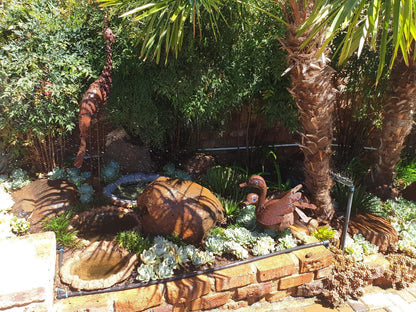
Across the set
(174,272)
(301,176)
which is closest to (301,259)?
(174,272)

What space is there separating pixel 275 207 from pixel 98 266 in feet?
6.70

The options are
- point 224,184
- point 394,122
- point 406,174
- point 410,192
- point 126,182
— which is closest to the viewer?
point 394,122

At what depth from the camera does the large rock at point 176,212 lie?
139 inches

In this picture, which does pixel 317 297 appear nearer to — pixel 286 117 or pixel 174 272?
pixel 174 272

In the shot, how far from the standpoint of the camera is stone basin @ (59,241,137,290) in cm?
298

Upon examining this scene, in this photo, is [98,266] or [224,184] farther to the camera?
[224,184]

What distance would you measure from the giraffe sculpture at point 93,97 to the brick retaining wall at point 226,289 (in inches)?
63.4

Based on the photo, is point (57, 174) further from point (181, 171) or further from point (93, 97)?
point (181, 171)

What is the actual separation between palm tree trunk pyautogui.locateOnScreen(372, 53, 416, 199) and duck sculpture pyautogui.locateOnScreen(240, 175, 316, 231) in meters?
1.99

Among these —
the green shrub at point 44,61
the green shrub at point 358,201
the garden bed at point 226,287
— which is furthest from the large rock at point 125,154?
the green shrub at point 358,201

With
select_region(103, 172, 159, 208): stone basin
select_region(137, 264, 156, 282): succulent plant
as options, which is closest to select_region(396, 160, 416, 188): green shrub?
select_region(103, 172, 159, 208): stone basin

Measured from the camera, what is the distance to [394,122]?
4.54 meters

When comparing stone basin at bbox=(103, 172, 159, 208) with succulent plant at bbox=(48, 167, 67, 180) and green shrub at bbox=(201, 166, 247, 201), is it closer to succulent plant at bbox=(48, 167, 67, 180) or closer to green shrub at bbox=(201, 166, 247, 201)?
succulent plant at bbox=(48, 167, 67, 180)

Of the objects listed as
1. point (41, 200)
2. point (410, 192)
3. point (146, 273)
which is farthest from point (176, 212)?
point (410, 192)
